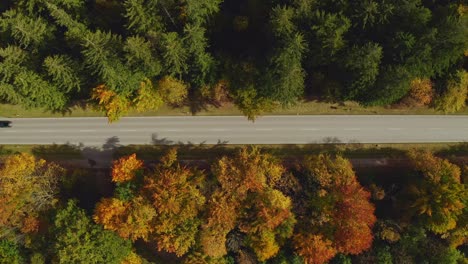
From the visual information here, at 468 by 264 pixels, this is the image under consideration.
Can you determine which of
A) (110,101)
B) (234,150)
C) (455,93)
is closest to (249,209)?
(234,150)

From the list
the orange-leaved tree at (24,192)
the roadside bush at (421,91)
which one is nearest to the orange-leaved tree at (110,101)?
the orange-leaved tree at (24,192)

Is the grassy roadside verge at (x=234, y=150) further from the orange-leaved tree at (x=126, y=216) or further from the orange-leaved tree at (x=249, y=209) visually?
the orange-leaved tree at (x=126, y=216)

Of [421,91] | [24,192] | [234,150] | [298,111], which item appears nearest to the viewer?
[421,91]

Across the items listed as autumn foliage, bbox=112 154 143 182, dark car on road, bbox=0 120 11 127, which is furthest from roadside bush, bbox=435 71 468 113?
dark car on road, bbox=0 120 11 127

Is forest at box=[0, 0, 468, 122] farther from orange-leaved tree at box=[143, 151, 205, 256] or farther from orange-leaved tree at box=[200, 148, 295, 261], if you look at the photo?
orange-leaved tree at box=[143, 151, 205, 256]

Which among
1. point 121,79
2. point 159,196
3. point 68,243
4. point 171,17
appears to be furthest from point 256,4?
point 68,243

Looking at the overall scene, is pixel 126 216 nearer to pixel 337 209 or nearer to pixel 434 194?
pixel 337 209
